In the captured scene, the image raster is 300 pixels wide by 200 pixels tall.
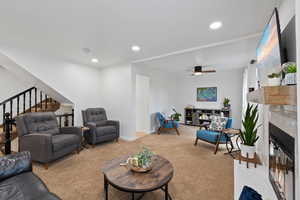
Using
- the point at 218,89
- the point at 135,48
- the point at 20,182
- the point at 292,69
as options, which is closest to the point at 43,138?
the point at 20,182

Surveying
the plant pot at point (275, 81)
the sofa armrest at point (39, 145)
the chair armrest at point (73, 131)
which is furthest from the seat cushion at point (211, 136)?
the sofa armrest at point (39, 145)

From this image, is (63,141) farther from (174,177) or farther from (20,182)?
(174,177)

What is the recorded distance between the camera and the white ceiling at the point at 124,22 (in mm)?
1545

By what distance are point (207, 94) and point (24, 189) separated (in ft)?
19.3

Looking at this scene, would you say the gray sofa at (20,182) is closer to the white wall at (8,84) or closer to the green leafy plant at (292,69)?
the green leafy plant at (292,69)

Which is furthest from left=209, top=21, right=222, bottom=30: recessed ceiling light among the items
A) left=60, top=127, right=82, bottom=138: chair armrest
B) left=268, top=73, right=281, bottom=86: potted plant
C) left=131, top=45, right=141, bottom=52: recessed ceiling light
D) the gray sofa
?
left=60, top=127, right=82, bottom=138: chair armrest

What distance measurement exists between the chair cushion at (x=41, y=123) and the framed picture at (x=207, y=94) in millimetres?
5332

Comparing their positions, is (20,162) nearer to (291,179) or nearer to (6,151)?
(6,151)

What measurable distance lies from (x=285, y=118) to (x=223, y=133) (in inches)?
83.1

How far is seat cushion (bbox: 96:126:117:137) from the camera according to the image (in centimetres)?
330

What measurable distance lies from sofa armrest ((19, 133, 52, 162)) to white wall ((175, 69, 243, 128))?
5177mm

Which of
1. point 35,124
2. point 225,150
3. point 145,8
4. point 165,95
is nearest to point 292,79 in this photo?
point 145,8

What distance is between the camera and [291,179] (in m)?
0.95

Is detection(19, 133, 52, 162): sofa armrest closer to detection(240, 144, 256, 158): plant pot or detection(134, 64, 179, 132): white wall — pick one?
detection(134, 64, 179, 132): white wall
